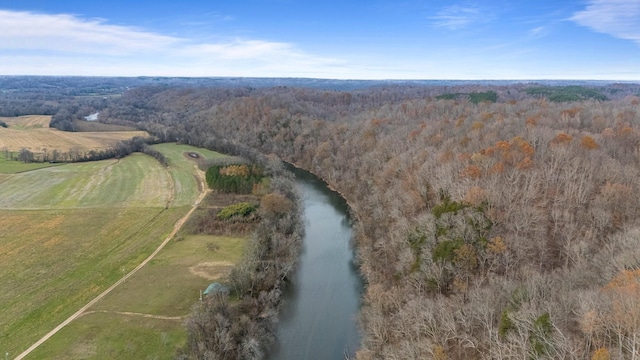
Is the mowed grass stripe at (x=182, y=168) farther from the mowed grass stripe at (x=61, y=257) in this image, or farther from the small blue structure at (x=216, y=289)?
the small blue structure at (x=216, y=289)

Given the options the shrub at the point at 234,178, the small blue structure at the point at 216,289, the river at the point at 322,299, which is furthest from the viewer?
the shrub at the point at 234,178

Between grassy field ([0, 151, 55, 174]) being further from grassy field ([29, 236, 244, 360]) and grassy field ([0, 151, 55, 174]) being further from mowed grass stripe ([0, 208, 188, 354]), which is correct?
grassy field ([29, 236, 244, 360])

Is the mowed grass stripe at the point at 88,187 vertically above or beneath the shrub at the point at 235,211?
above

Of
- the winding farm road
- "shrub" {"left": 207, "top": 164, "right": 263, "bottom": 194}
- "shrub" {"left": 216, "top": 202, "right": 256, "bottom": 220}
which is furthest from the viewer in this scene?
"shrub" {"left": 207, "top": 164, "right": 263, "bottom": 194}

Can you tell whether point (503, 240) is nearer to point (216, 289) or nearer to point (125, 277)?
point (216, 289)

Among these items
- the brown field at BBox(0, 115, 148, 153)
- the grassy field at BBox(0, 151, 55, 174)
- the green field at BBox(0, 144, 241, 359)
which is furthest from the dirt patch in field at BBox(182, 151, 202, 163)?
the grassy field at BBox(0, 151, 55, 174)

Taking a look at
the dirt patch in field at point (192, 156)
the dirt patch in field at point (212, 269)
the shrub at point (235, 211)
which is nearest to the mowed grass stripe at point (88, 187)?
the dirt patch in field at point (192, 156)

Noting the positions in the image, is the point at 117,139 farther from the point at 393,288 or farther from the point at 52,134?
the point at 393,288
